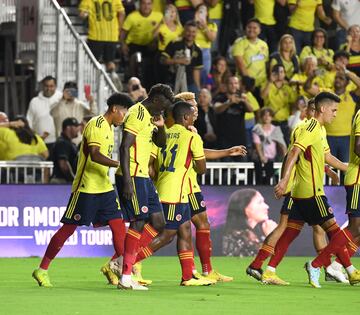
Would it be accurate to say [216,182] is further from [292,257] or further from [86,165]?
[86,165]

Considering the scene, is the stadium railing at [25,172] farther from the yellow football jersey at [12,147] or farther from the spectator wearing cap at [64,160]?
the yellow football jersey at [12,147]

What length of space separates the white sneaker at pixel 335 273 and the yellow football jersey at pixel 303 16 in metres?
11.0

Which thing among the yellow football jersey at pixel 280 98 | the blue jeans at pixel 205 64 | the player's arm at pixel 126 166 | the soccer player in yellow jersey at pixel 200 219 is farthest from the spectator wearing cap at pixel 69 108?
the player's arm at pixel 126 166

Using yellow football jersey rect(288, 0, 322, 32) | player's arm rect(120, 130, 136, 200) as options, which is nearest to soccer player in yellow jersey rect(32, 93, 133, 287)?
player's arm rect(120, 130, 136, 200)

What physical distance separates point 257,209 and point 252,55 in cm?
448

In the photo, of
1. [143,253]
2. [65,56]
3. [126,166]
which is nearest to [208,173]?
[65,56]

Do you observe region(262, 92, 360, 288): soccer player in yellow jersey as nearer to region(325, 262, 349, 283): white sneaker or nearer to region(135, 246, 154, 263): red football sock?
region(325, 262, 349, 283): white sneaker

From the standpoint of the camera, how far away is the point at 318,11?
28562mm

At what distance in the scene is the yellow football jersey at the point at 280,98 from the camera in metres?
26.3

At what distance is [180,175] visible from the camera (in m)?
16.4

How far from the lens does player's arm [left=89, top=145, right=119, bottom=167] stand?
15867mm

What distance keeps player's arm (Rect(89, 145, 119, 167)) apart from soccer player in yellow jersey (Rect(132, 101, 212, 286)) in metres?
0.77

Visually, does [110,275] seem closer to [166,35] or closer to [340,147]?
[340,147]

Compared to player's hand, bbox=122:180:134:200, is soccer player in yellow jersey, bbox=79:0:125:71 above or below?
above
